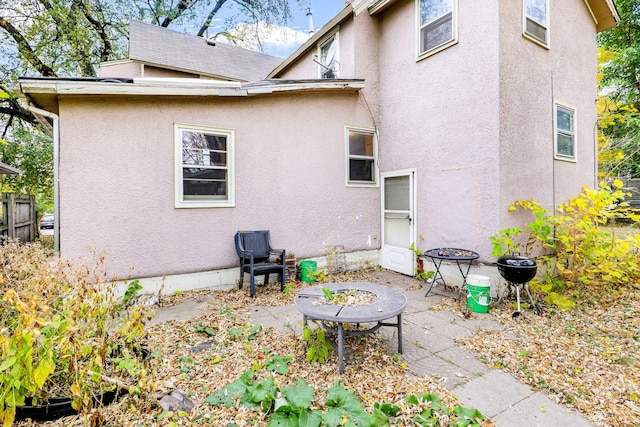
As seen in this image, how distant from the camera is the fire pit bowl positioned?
165 inches

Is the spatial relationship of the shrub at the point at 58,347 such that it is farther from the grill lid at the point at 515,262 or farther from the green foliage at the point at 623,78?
the green foliage at the point at 623,78

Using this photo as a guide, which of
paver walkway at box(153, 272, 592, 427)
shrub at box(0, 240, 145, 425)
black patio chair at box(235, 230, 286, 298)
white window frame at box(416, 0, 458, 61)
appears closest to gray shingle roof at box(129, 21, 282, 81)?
white window frame at box(416, 0, 458, 61)

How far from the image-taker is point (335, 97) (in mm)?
6605

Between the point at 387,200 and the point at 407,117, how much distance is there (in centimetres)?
189

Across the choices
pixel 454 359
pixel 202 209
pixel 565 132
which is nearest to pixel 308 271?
pixel 202 209

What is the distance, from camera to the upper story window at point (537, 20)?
5.43 meters

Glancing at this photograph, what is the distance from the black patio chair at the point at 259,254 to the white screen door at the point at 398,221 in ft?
8.77

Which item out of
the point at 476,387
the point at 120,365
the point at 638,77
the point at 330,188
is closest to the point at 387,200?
the point at 330,188

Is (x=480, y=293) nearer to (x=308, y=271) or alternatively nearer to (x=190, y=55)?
(x=308, y=271)

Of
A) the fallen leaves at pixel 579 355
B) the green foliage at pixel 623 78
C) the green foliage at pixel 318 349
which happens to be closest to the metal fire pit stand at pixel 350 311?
the green foliage at pixel 318 349

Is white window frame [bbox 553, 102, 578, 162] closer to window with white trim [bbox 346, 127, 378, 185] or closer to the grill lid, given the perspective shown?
the grill lid

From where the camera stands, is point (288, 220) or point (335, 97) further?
point (335, 97)

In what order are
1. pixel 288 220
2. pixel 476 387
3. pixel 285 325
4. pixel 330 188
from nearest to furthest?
pixel 476 387 < pixel 285 325 < pixel 288 220 < pixel 330 188

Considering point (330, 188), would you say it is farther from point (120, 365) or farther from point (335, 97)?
point (120, 365)
